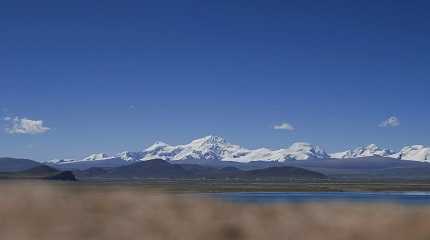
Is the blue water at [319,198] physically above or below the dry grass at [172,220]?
above

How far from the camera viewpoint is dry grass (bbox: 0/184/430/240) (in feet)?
32.7

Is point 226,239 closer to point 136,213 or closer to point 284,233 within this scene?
point 284,233

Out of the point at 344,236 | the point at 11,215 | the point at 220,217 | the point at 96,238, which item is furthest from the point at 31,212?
the point at 344,236

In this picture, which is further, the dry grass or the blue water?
the blue water

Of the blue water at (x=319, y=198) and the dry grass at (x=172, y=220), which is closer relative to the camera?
the dry grass at (x=172, y=220)

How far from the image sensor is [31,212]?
10727 mm

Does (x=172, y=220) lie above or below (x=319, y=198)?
below

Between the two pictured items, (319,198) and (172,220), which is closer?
(172,220)

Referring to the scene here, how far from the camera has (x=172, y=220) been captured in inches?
430

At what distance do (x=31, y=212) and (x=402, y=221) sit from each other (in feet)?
21.2

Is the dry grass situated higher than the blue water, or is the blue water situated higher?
the blue water

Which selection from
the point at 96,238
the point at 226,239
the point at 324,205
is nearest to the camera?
the point at 96,238

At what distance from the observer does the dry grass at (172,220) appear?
9.98 metres

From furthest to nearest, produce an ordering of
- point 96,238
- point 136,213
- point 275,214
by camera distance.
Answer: point 275,214 → point 136,213 → point 96,238
